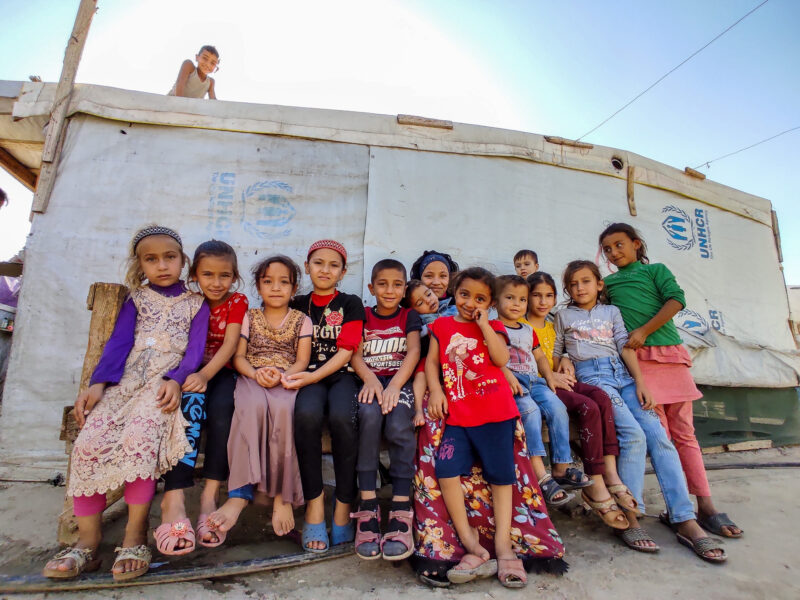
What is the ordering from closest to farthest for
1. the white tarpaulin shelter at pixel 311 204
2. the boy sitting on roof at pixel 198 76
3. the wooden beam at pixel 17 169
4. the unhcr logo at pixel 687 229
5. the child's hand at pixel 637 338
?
the child's hand at pixel 637 338 < the white tarpaulin shelter at pixel 311 204 < the boy sitting on roof at pixel 198 76 < the wooden beam at pixel 17 169 < the unhcr logo at pixel 687 229

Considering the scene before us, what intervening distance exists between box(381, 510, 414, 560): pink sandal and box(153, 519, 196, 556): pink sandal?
0.62 metres

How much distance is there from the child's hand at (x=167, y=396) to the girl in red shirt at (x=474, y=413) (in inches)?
37.3

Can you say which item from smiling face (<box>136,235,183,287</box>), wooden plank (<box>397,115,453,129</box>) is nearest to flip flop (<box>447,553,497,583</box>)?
smiling face (<box>136,235,183,287</box>)

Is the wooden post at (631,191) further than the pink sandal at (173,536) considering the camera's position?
Yes

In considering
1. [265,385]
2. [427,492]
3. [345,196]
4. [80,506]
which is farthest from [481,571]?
[345,196]

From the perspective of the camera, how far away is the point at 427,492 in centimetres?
158

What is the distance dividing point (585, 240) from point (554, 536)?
2565mm

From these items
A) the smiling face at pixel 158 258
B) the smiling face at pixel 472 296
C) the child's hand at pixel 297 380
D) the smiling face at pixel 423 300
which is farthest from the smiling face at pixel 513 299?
the smiling face at pixel 158 258

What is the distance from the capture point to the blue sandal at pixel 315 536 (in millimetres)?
1524

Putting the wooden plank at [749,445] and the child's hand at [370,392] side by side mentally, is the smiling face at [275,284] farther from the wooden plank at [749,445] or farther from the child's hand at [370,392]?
the wooden plank at [749,445]

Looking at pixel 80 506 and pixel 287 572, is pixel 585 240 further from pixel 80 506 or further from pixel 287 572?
pixel 80 506

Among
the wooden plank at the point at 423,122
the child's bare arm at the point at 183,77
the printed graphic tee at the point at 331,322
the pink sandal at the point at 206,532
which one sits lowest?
the pink sandal at the point at 206,532

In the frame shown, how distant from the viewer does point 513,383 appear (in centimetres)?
175

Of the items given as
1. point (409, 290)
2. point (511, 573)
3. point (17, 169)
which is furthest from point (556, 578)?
point (17, 169)
